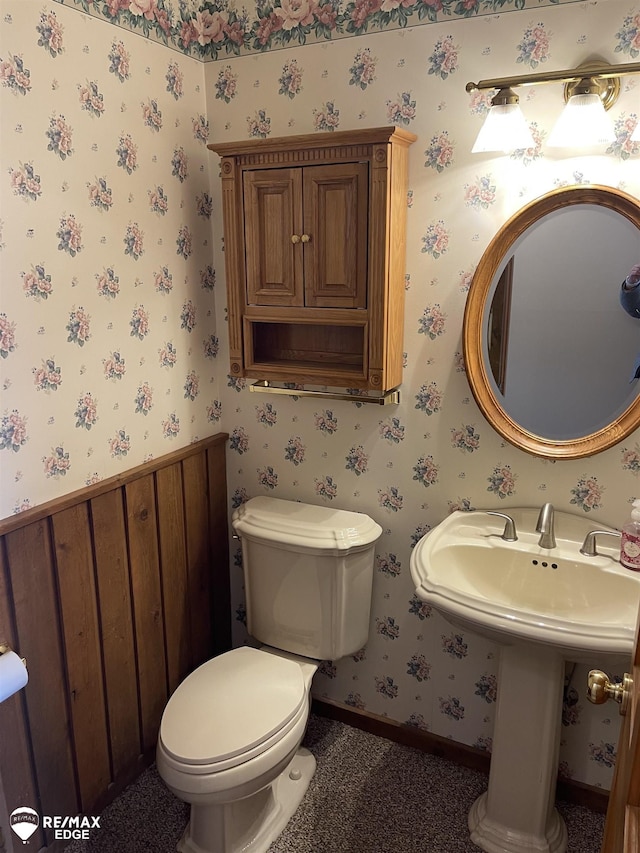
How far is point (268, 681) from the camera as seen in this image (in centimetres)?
179

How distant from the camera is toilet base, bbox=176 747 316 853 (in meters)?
1.68

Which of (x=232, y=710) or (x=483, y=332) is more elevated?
(x=483, y=332)

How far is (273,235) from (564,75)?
2.63ft

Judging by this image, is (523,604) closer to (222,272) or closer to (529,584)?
(529,584)

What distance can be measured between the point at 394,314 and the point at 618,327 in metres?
0.56

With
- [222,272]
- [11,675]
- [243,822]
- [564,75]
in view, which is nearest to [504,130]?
[564,75]

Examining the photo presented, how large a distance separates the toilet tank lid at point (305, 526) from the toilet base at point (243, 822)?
691 millimetres

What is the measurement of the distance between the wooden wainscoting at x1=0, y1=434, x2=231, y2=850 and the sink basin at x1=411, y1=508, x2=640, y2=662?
2.60 feet

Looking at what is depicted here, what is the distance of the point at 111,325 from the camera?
5.65 feet

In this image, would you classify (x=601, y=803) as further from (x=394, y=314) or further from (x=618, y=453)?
(x=394, y=314)

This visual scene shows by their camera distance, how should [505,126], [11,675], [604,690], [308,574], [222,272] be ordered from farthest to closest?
1. [222,272]
2. [308,574]
3. [505,126]
4. [11,675]
5. [604,690]

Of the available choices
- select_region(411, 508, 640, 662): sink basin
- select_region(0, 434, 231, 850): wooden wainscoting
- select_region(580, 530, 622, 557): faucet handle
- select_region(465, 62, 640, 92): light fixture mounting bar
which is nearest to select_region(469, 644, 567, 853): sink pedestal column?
select_region(411, 508, 640, 662): sink basin

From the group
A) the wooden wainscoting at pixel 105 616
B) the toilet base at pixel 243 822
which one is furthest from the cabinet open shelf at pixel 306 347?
the toilet base at pixel 243 822

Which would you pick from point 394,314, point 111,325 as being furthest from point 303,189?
point 111,325
